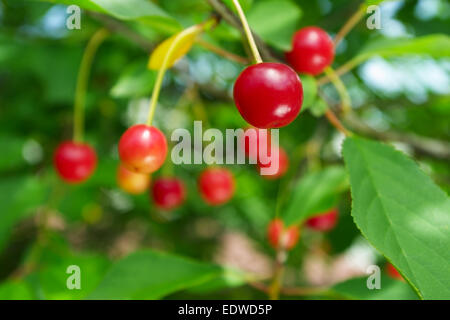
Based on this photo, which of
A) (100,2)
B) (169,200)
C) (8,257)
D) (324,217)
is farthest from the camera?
(8,257)

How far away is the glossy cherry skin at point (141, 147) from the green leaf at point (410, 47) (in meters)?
0.55

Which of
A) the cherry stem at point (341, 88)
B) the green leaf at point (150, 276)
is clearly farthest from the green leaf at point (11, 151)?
the cherry stem at point (341, 88)

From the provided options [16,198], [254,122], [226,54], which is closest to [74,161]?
[16,198]

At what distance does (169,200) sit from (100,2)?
3.39 ft

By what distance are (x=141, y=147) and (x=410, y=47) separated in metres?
0.61

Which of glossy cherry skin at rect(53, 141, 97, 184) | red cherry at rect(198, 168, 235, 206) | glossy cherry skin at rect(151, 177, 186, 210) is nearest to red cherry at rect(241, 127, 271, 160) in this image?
red cherry at rect(198, 168, 235, 206)

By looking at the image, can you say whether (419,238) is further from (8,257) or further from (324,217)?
(8,257)

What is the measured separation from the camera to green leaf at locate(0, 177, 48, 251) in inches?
61.9

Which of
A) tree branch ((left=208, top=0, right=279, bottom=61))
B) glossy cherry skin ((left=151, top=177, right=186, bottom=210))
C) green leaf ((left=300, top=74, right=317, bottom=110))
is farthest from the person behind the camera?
glossy cherry skin ((left=151, top=177, right=186, bottom=210))

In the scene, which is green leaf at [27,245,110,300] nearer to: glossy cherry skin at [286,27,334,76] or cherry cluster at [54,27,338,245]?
cherry cluster at [54,27,338,245]

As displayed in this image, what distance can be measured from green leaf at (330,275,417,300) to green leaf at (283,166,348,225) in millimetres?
172

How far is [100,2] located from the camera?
0.70 m

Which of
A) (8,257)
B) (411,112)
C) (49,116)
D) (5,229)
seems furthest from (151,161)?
(8,257)

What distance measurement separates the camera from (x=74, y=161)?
1.42 metres
